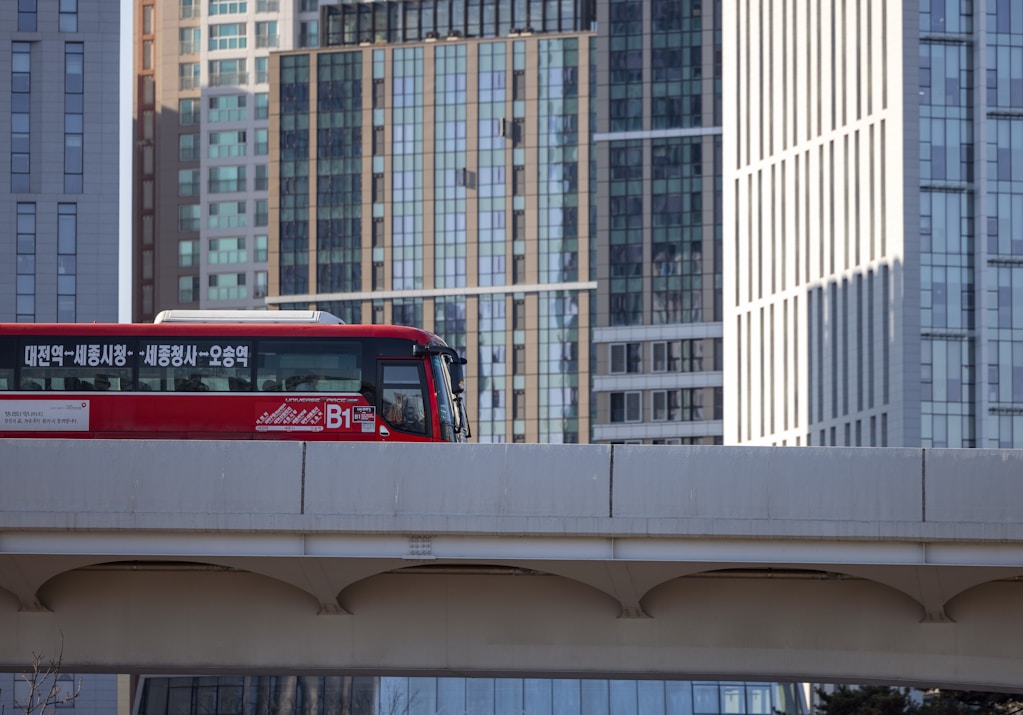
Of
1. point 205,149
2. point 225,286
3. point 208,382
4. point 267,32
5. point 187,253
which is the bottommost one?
point 208,382

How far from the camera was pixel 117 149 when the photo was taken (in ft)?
366

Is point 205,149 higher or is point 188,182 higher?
point 205,149

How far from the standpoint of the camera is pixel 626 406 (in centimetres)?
16450

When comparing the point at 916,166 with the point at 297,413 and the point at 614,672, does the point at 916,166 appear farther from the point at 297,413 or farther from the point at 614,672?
the point at 614,672

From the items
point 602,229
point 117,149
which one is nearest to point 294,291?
point 602,229

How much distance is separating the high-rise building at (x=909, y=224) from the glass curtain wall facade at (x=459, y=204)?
37308 mm

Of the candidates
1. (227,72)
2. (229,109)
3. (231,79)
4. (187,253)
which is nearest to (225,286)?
(187,253)

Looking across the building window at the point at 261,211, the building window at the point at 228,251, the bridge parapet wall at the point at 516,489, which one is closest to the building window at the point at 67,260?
the building window at the point at 228,251

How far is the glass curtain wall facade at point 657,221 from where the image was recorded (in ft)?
534

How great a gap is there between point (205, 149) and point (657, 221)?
45955 millimetres

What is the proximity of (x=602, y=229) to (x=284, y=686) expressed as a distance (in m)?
66.1

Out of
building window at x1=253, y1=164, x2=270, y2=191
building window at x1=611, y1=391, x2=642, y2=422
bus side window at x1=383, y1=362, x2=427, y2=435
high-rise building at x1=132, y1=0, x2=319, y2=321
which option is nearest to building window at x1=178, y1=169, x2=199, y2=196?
high-rise building at x1=132, y1=0, x2=319, y2=321

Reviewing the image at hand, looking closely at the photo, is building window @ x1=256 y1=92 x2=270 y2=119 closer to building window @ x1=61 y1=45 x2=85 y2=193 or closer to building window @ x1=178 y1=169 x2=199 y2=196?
building window @ x1=178 y1=169 x2=199 y2=196

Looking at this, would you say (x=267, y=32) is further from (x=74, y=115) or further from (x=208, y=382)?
(x=208, y=382)
